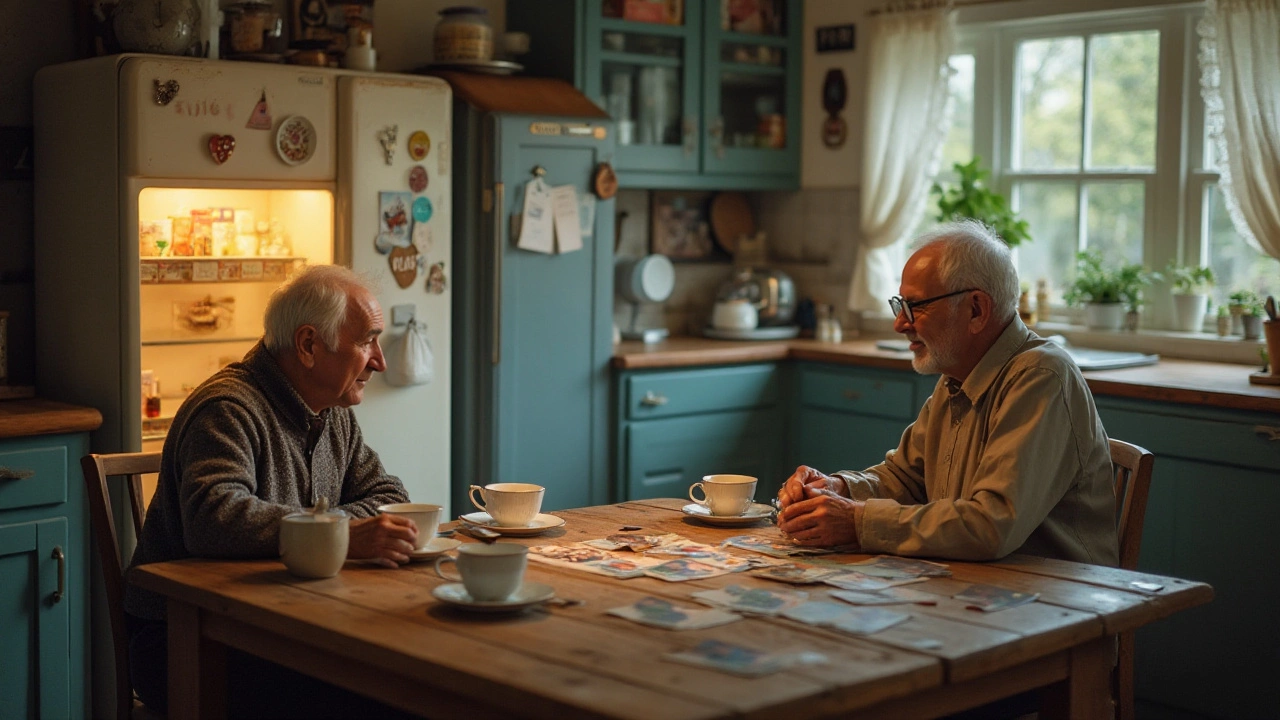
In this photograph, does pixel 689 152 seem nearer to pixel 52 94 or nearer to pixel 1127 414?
pixel 1127 414

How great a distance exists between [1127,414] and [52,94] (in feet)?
9.94

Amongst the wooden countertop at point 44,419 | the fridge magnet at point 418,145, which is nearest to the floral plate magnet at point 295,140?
the fridge magnet at point 418,145

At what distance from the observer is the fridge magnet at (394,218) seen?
396 centimetres

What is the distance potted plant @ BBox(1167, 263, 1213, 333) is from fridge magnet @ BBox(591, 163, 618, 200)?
6.06 feet

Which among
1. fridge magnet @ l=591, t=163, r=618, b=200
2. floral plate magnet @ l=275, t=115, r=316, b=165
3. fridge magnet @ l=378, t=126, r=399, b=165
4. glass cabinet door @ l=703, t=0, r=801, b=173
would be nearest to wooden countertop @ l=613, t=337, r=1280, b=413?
fridge magnet @ l=591, t=163, r=618, b=200

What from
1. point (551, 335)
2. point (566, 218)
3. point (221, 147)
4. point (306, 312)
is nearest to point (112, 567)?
point (306, 312)

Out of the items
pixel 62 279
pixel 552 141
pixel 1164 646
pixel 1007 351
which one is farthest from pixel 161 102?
pixel 1164 646

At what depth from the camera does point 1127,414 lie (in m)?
3.88

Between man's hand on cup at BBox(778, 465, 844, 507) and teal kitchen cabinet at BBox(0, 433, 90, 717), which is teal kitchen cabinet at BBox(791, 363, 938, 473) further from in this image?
teal kitchen cabinet at BBox(0, 433, 90, 717)

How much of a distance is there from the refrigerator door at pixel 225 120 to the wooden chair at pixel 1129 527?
2275mm

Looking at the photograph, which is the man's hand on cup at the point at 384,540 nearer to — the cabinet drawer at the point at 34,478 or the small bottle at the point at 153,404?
the cabinet drawer at the point at 34,478

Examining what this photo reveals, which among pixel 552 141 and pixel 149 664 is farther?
pixel 552 141

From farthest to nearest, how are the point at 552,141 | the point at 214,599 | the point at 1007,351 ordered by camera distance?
the point at 552,141, the point at 1007,351, the point at 214,599

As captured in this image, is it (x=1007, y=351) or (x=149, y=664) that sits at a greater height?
(x=1007, y=351)
